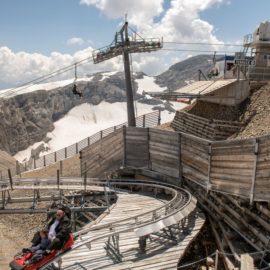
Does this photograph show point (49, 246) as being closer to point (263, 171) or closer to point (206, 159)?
point (263, 171)

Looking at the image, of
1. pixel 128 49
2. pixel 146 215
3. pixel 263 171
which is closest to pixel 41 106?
pixel 128 49

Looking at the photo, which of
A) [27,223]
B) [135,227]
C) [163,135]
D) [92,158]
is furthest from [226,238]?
[27,223]

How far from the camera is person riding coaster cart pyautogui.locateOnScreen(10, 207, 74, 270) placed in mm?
11156


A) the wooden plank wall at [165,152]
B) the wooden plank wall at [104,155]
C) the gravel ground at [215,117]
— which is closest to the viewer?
the wooden plank wall at [165,152]

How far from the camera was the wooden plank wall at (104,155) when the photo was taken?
23.0m

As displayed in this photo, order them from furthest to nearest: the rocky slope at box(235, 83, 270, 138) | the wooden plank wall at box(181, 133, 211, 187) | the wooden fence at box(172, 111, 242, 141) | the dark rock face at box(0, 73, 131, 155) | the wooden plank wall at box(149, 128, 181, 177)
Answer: the dark rock face at box(0, 73, 131, 155), the wooden fence at box(172, 111, 242, 141), the rocky slope at box(235, 83, 270, 138), the wooden plank wall at box(149, 128, 181, 177), the wooden plank wall at box(181, 133, 211, 187)

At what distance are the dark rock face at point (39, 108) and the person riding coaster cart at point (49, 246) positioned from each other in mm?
58180

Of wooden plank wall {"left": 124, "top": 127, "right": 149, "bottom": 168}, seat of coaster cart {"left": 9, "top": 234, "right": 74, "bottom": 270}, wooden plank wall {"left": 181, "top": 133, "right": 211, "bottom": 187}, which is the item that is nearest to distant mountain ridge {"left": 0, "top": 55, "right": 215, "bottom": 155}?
wooden plank wall {"left": 124, "top": 127, "right": 149, "bottom": 168}

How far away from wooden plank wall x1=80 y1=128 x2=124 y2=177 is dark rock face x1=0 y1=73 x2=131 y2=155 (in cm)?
4467

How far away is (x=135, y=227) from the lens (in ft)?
44.0

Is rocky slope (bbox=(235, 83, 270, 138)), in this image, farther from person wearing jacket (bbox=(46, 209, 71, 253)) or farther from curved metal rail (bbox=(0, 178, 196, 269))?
person wearing jacket (bbox=(46, 209, 71, 253))

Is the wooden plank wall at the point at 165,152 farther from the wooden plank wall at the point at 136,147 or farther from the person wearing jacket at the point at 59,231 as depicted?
the person wearing jacket at the point at 59,231

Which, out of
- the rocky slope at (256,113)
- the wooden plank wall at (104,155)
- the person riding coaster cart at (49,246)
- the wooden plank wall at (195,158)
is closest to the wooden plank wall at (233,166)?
the wooden plank wall at (195,158)

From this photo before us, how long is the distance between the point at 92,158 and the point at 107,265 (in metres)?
13.4
